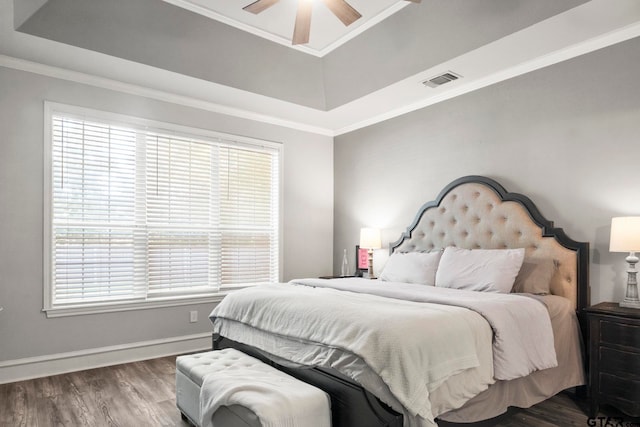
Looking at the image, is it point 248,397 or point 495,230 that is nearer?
point 248,397

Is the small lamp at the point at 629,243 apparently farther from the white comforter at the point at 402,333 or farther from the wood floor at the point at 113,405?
the wood floor at the point at 113,405

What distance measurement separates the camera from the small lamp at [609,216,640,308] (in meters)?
2.70

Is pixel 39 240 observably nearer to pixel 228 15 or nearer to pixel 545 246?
pixel 228 15

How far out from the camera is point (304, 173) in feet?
18.0

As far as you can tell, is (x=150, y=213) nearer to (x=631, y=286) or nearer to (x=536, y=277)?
(x=536, y=277)

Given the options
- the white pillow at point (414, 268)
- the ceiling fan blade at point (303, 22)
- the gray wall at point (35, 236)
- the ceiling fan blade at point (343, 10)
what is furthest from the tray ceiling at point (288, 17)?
the white pillow at point (414, 268)

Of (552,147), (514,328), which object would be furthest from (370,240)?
(514,328)

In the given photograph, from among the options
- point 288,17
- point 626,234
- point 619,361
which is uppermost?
point 288,17

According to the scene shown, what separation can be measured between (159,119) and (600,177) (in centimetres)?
401

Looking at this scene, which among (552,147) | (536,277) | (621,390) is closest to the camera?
(621,390)

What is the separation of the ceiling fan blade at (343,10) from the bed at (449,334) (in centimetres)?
190

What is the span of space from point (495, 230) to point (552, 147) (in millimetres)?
824

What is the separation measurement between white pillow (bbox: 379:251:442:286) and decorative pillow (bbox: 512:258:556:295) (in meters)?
0.71

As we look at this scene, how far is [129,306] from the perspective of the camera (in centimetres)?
405
